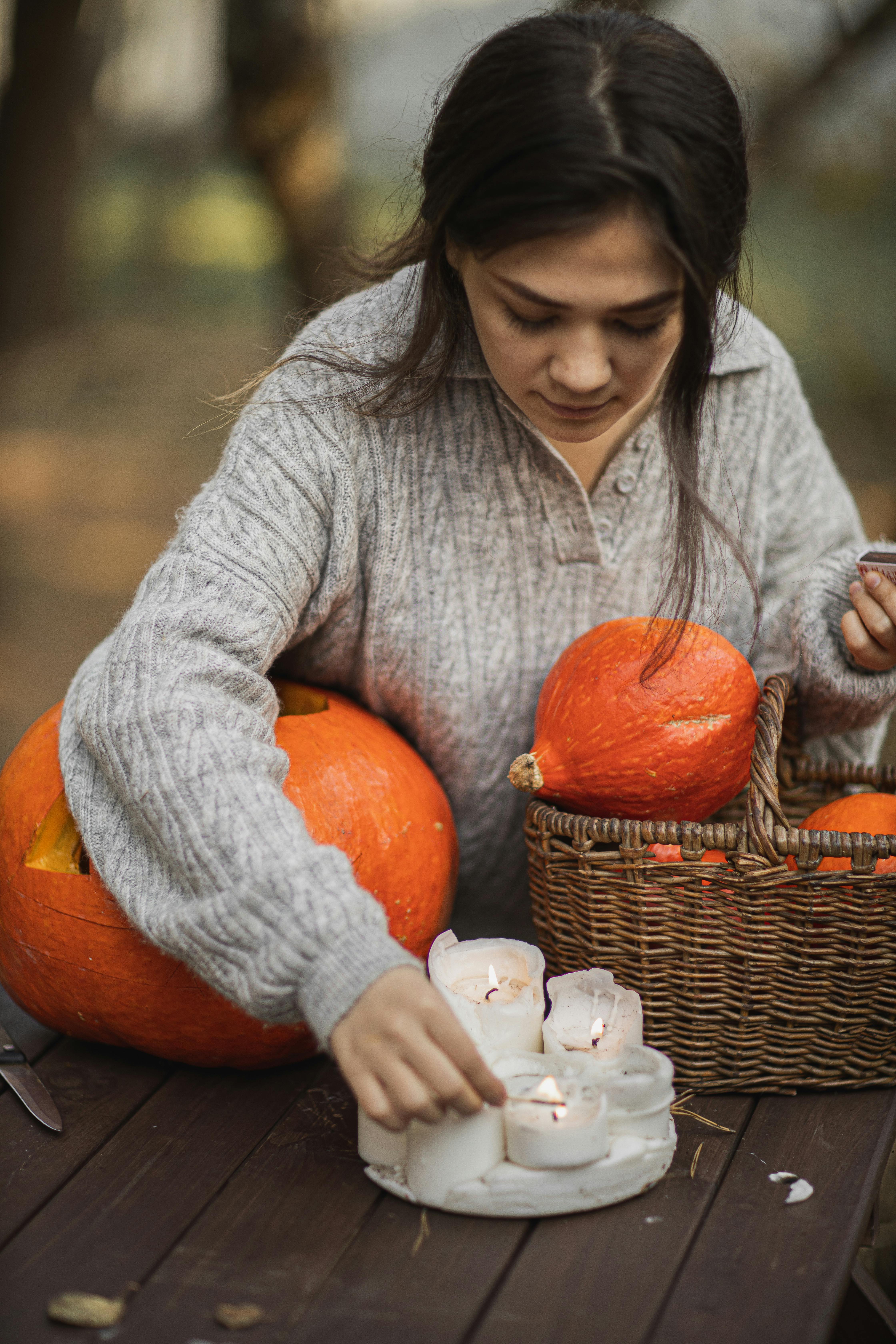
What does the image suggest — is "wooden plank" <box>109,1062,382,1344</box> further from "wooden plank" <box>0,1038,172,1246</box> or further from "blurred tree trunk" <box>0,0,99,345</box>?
"blurred tree trunk" <box>0,0,99,345</box>

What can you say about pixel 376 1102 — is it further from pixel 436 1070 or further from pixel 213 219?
pixel 213 219

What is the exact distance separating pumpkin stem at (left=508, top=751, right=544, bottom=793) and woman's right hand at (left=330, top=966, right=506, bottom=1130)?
36cm

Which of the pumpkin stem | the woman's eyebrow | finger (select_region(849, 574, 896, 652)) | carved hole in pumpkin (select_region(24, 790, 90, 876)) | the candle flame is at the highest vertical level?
the woman's eyebrow

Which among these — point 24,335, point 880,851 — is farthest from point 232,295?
point 880,851

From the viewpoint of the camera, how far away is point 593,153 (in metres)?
1.07

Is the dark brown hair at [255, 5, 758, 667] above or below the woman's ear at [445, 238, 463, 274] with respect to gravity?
above

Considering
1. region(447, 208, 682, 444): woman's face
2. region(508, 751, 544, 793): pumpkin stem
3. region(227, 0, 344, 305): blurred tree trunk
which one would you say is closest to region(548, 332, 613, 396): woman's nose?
region(447, 208, 682, 444): woman's face

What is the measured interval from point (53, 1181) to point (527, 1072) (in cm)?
44

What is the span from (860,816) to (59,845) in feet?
2.86

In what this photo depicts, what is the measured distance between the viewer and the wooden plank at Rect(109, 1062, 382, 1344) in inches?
35.9

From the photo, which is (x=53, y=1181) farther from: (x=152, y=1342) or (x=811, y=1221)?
(x=811, y=1221)

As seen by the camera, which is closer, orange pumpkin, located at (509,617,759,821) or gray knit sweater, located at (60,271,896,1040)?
gray knit sweater, located at (60,271,896,1040)

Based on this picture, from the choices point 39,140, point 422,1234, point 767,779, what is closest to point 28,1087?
point 422,1234

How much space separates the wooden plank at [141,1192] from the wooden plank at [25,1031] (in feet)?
0.56
